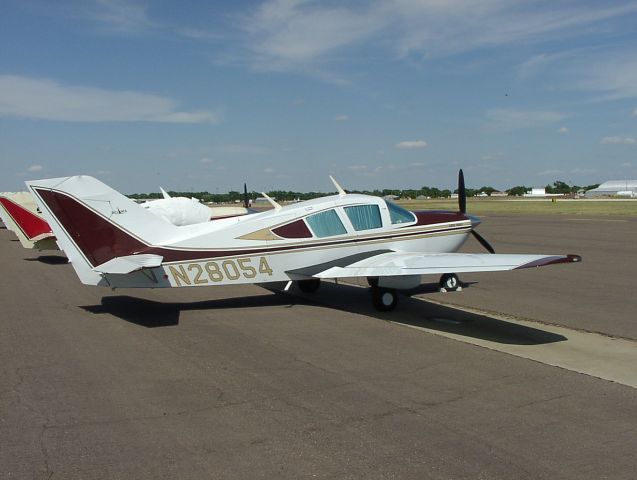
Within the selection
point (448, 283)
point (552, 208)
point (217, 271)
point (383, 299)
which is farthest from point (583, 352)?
point (552, 208)

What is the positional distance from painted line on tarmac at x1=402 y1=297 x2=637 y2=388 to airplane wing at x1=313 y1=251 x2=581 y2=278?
109cm

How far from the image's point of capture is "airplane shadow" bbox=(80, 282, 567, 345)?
8742 mm

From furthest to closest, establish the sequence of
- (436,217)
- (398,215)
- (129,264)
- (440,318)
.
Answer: (436,217) < (398,215) < (440,318) < (129,264)

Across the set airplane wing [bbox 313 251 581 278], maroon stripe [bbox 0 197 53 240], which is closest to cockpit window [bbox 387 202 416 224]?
airplane wing [bbox 313 251 581 278]

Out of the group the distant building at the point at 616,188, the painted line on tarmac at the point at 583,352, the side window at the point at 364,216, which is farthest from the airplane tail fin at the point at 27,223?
the distant building at the point at 616,188

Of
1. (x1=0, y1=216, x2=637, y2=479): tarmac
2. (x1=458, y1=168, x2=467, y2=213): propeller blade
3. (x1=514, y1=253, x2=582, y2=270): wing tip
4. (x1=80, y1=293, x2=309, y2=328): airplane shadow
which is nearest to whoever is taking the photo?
(x1=0, y1=216, x2=637, y2=479): tarmac

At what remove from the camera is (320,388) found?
6250 mm

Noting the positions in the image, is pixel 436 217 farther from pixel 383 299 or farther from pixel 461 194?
pixel 383 299

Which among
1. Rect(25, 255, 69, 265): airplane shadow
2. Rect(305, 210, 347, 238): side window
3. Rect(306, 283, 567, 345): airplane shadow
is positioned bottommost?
Rect(306, 283, 567, 345): airplane shadow

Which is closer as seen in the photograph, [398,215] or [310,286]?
[398,215]

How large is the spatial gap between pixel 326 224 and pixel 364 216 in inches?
33.3

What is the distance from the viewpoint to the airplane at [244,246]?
9617 mm

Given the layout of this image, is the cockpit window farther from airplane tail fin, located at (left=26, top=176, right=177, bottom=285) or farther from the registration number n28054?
airplane tail fin, located at (left=26, top=176, right=177, bottom=285)

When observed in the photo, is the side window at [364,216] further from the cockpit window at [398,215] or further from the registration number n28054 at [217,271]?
the registration number n28054 at [217,271]
